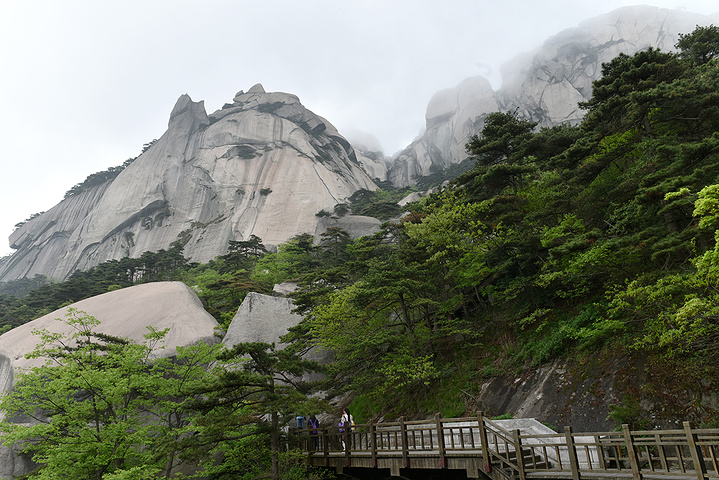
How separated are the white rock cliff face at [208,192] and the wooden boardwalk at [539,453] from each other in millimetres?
43003

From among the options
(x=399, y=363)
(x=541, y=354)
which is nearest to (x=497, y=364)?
(x=541, y=354)

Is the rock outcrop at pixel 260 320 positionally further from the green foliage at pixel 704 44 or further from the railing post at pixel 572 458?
the green foliage at pixel 704 44

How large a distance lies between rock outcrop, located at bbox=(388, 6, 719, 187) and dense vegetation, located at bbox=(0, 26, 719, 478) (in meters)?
46.8

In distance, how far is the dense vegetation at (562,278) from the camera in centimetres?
877

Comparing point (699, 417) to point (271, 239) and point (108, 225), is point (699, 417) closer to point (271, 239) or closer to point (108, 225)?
point (271, 239)

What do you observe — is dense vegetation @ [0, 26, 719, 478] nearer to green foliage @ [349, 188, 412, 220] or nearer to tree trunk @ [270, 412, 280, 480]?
tree trunk @ [270, 412, 280, 480]

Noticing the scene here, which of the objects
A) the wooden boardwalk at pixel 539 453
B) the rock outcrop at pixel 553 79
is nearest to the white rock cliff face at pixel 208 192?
the rock outcrop at pixel 553 79

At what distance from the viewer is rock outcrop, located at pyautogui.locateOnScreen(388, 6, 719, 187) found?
6425cm

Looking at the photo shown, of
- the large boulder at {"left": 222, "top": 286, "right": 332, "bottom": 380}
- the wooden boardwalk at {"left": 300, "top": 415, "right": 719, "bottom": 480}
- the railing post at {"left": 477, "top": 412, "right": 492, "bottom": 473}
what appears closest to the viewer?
the wooden boardwalk at {"left": 300, "top": 415, "right": 719, "bottom": 480}

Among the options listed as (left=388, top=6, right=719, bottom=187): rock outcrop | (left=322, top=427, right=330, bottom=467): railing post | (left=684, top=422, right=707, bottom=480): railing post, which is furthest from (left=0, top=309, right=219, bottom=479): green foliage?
(left=388, top=6, right=719, bottom=187): rock outcrop

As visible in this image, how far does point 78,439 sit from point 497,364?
13526 millimetres

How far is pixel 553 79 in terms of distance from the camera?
227 feet

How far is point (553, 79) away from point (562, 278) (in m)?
69.1

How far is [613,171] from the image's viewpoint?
14430 millimetres
